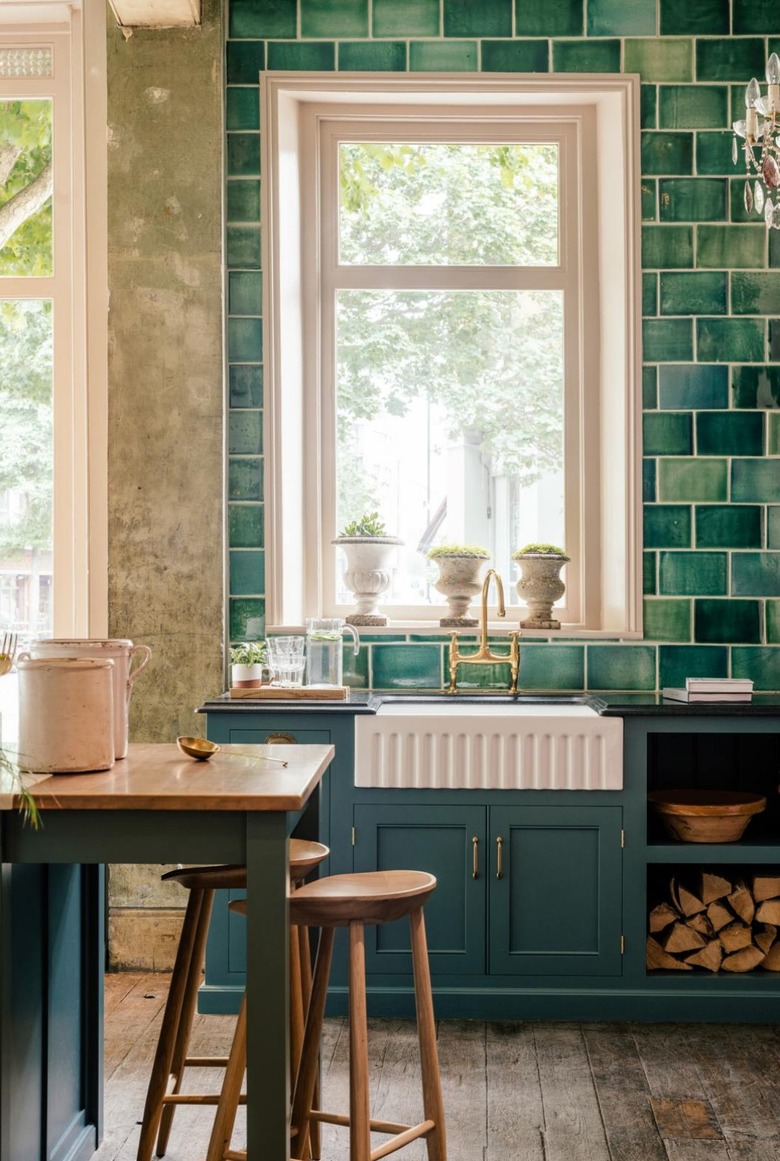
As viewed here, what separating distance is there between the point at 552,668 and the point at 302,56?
2.55 m

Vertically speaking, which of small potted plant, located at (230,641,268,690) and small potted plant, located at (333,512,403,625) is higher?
small potted plant, located at (333,512,403,625)

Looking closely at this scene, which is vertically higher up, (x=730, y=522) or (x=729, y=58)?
(x=729, y=58)

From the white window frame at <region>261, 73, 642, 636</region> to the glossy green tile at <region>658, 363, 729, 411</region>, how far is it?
11 centimetres

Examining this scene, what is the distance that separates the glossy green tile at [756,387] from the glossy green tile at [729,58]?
112 cm

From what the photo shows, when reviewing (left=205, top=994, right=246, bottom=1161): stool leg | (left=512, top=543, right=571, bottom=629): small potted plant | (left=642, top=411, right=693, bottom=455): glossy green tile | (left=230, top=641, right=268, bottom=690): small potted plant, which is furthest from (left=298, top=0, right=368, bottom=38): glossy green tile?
(left=205, top=994, right=246, bottom=1161): stool leg

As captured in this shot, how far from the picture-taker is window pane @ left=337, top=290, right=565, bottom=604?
15.5 feet

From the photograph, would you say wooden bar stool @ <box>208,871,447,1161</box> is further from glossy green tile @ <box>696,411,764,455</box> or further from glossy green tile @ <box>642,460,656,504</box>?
glossy green tile @ <box>696,411,764,455</box>

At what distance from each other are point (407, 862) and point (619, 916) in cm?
72

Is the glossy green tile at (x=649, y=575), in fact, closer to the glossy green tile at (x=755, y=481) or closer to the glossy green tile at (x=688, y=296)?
the glossy green tile at (x=755, y=481)

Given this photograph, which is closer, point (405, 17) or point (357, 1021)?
point (357, 1021)

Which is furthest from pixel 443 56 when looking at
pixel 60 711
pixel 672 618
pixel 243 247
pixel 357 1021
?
pixel 357 1021

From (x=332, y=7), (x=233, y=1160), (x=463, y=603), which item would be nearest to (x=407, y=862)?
(x=463, y=603)

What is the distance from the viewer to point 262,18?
14.4ft

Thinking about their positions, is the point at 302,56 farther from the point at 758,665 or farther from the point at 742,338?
the point at 758,665
